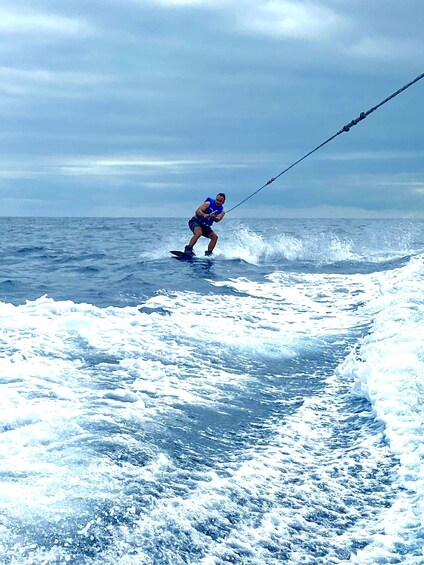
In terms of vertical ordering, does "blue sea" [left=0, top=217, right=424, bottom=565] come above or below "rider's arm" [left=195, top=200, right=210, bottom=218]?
below

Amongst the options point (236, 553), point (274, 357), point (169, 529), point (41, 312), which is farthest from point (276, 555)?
point (41, 312)

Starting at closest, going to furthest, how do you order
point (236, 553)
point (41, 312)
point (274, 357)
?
1. point (236, 553)
2. point (274, 357)
3. point (41, 312)

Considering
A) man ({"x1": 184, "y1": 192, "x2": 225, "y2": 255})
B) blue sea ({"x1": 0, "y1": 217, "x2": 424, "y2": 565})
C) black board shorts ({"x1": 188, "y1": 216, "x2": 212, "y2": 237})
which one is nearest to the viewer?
blue sea ({"x1": 0, "y1": 217, "x2": 424, "y2": 565})

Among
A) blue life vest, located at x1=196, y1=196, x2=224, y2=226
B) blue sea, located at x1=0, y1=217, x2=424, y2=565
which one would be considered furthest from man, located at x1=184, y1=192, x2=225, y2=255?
blue sea, located at x1=0, y1=217, x2=424, y2=565

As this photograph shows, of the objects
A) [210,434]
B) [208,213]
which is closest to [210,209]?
[208,213]

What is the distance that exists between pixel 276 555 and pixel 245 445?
5.10 feet

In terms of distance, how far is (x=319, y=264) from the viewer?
811 inches

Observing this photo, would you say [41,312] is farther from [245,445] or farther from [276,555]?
[276,555]

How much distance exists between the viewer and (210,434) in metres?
4.99

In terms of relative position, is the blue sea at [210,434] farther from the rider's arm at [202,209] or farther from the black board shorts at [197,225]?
the black board shorts at [197,225]

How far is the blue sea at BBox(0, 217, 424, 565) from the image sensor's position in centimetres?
336

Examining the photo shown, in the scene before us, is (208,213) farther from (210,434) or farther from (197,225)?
(210,434)

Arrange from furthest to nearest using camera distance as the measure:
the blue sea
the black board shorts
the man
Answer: the black board shorts
the man
the blue sea

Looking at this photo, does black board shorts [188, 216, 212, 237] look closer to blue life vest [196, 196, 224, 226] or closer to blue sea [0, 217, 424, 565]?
blue life vest [196, 196, 224, 226]
